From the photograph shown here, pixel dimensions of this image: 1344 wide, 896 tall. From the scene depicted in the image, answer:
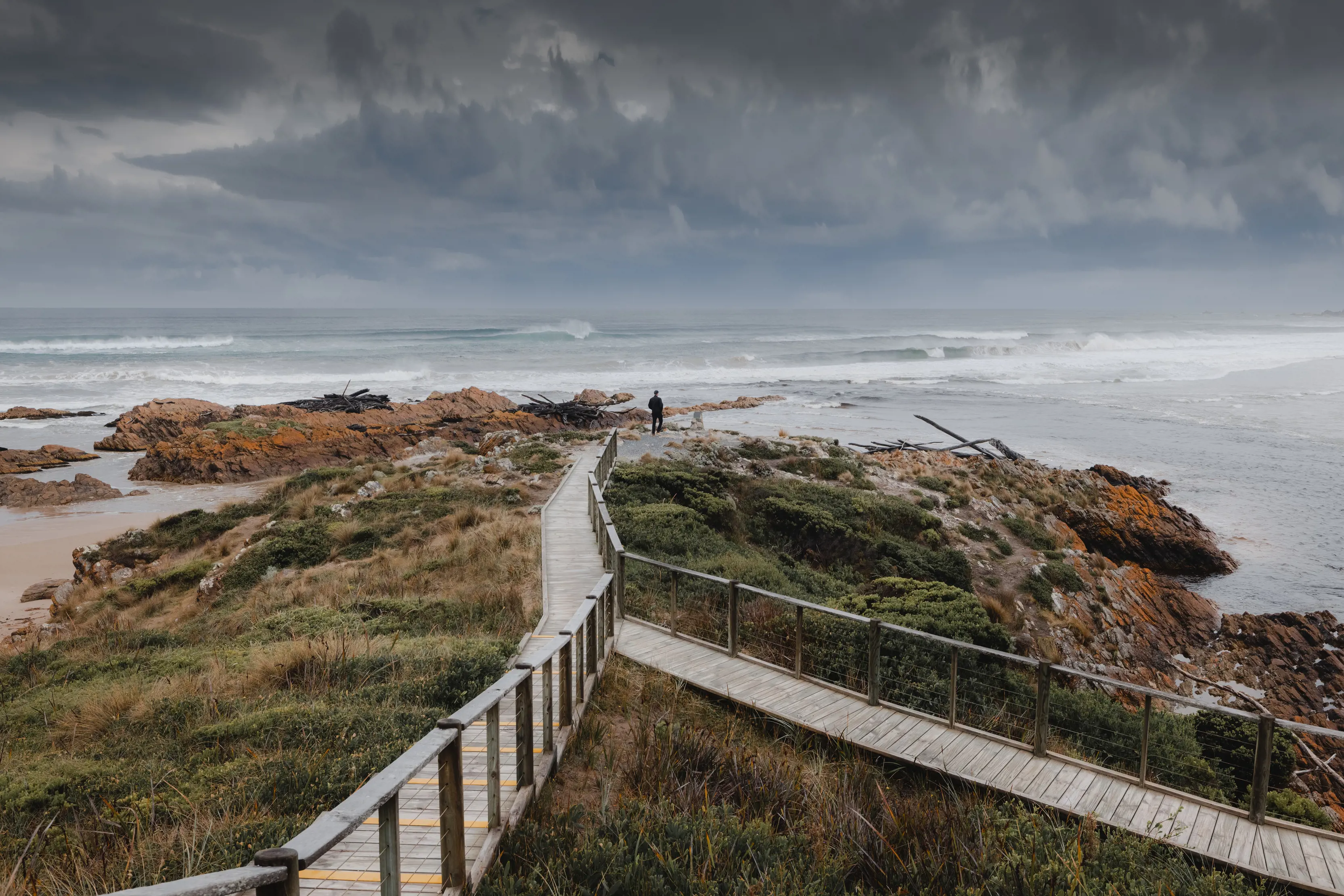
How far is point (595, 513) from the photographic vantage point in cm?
1612

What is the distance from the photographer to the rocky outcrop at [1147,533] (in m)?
19.7

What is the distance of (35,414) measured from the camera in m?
45.6

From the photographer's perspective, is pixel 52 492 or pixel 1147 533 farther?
Result: pixel 52 492

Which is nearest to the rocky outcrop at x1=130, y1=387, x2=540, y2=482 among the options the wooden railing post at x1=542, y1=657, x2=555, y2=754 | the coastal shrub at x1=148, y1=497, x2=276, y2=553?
the coastal shrub at x1=148, y1=497, x2=276, y2=553

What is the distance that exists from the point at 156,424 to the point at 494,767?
135 feet

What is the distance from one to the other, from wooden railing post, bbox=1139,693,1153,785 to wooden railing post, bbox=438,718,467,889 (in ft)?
20.2

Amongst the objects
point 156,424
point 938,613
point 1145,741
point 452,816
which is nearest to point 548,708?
point 452,816

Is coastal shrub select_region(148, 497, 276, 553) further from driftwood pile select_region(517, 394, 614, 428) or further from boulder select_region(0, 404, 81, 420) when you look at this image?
boulder select_region(0, 404, 81, 420)

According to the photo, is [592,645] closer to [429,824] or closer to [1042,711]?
[429,824]

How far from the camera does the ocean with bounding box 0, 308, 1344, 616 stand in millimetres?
25547

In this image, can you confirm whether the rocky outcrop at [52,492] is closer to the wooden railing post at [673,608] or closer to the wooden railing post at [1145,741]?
the wooden railing post at [673,608]

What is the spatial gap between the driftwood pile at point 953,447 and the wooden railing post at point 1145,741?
23.0 meters

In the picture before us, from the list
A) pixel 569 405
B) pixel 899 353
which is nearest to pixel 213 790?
pixel 569 405

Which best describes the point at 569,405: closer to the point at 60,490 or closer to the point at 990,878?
the point at 60,490
